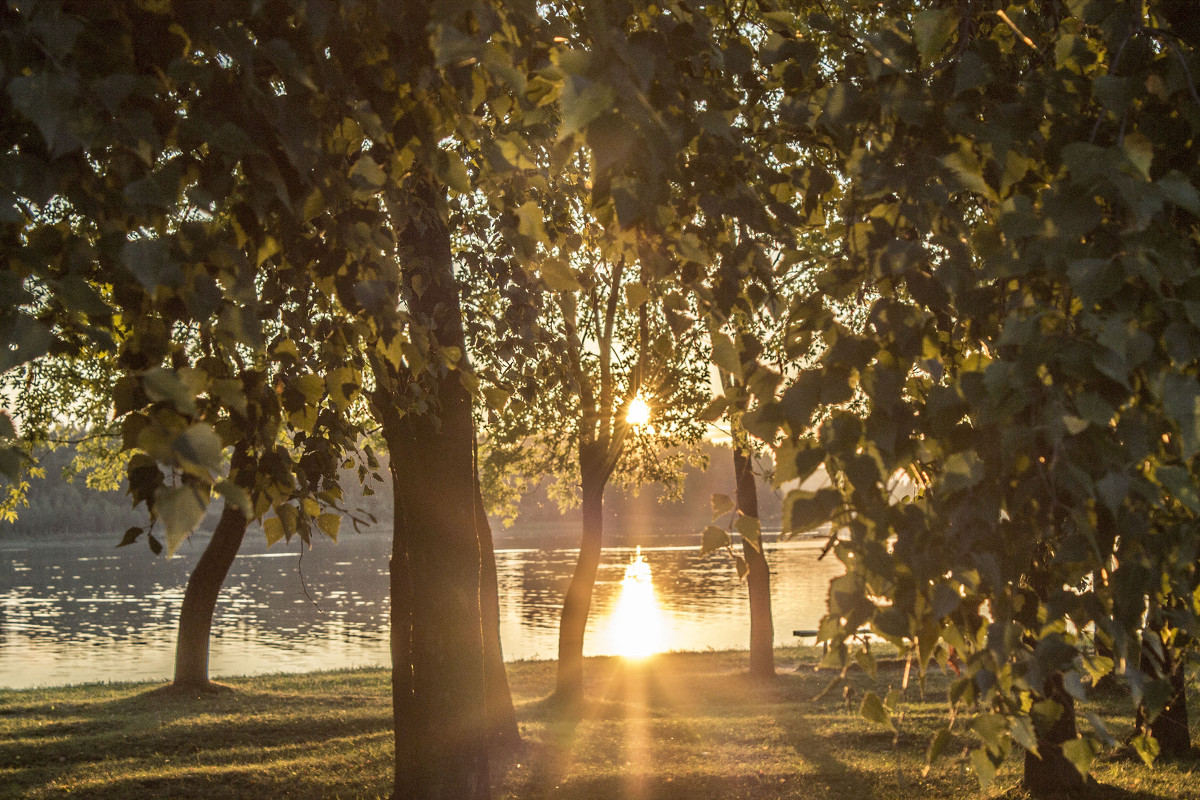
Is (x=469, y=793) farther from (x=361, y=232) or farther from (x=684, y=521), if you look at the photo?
(x=684, y=521)

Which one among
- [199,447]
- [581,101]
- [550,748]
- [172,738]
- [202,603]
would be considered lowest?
[172,738]

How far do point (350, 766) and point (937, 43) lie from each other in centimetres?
1088

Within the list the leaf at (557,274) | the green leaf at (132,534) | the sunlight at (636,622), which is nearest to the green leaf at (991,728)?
the leaf at (557,274)

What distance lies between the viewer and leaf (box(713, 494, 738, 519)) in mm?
2345

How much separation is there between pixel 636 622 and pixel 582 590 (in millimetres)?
24124

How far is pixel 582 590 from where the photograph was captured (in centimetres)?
1659

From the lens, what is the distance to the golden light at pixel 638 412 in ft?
58.8

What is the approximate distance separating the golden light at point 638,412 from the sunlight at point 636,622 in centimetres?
689

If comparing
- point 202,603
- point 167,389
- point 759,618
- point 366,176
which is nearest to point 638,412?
point 759,618

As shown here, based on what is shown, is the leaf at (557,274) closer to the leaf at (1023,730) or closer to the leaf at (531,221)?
the leaf at (531,221)

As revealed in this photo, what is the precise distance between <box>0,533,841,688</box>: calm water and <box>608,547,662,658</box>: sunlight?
19cm

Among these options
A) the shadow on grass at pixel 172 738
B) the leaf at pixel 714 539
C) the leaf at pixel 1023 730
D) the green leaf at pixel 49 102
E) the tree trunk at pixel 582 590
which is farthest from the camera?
the tree trunk at pixel 582 590

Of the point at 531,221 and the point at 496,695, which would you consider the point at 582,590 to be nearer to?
the point at 496,695

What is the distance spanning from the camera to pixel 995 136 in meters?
1.98
